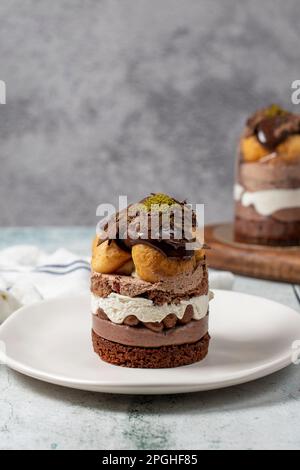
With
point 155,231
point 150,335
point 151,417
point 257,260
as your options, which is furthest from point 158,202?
point 257,260

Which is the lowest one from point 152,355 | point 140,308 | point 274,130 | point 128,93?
point 152,355

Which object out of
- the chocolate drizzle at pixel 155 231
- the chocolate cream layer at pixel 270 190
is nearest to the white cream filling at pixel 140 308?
the chocolate drizzle at pixel 155 231

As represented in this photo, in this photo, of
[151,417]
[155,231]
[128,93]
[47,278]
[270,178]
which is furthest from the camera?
[128,93]

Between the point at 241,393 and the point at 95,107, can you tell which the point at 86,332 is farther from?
the point at 95,107

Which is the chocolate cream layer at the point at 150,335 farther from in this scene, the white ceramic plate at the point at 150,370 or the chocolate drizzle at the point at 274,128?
the chocolate drizzle at the point at 274,128

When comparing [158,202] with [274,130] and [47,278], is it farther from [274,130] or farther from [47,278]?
[274,130]

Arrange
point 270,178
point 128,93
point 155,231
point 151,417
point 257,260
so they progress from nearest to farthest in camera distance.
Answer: point 151,417
point 155,231
point 257,260
point 270,178
point 128,93
